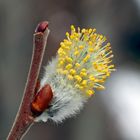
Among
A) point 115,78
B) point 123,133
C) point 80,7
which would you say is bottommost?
point 123,133

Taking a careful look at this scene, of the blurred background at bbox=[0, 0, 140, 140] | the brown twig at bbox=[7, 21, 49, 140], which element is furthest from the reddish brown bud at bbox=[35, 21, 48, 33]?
the blurred background at bbox=[0, 0, 140, 140]

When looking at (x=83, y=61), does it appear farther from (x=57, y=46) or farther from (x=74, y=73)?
(x=57, y=46)

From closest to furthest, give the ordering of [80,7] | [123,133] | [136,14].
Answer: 1. [80,7]
2. [136,14]
3. [123,133]

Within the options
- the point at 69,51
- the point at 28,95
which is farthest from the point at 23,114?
the point at 69,51

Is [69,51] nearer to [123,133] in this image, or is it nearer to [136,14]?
[136,14]

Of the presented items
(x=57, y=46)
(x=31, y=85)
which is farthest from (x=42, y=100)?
(x=57, y=46)

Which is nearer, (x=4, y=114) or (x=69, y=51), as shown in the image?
(x=69, y=51)

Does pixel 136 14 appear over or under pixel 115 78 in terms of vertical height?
over
